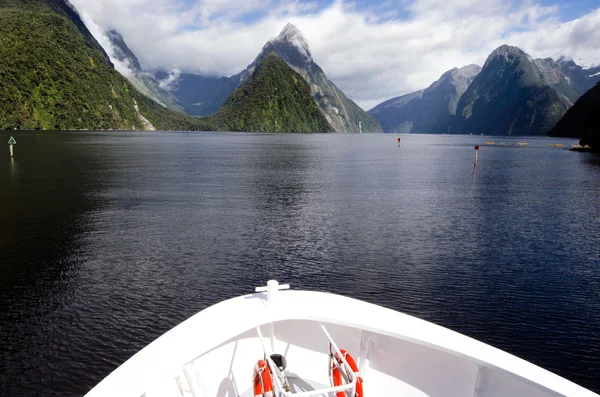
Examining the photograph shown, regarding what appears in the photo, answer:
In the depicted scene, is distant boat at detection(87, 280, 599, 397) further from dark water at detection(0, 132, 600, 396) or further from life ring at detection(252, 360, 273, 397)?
dark water at detection(0, 132, 600, 396)

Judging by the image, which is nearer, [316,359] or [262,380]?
[262,380]

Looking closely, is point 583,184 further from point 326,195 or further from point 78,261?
point 78,261

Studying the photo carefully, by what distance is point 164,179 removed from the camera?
5662 centimetres

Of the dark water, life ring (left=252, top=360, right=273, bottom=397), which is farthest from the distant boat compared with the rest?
the dark water

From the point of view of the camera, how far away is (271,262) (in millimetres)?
23938

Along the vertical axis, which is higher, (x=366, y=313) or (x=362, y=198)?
(x=366, y=313)

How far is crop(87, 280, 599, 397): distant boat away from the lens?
6562 millimetres

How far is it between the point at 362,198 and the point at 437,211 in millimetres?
8632

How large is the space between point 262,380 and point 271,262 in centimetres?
1606

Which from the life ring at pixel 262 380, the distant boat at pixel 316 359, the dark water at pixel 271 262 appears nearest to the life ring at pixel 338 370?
the distant boat at pixel 316 359

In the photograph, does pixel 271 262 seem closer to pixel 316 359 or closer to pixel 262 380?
pixel 316 359

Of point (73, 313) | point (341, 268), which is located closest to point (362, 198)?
point (341, 268)

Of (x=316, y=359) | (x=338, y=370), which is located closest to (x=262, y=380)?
(x=338, y=370)

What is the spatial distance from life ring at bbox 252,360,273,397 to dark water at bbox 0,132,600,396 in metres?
7.04
